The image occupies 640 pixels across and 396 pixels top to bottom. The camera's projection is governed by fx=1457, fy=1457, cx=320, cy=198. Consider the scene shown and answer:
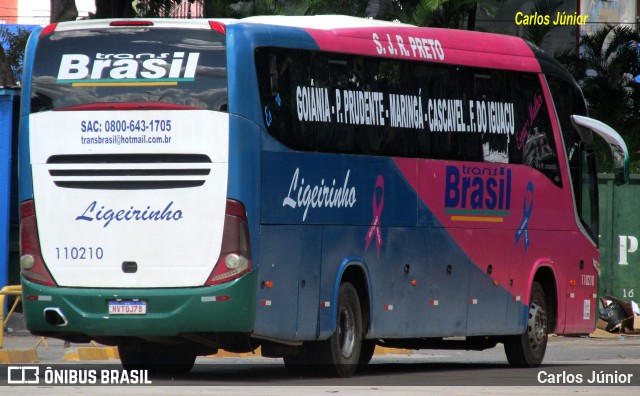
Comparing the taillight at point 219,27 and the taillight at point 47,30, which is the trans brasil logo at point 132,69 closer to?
the taillight at point 219,27

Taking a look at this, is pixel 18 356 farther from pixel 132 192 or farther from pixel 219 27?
pixel 219 27

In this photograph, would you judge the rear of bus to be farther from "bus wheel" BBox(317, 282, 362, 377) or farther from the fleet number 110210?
"bus wheel" BBox(317, 282, 362, 377)

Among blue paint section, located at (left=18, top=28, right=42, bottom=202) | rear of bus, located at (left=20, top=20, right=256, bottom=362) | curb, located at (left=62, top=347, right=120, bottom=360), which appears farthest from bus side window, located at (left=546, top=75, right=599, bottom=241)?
blue paint section, located at (left=18, top=28, right=42, bottom=202)

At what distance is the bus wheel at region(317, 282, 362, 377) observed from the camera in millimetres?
15125

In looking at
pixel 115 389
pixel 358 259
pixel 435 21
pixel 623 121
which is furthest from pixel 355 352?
pixel 623 121

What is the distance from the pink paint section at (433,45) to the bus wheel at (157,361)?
12.2 ft

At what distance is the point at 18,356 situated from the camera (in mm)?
17125

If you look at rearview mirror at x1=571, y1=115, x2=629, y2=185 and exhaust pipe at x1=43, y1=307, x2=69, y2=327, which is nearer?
exhaust pipe at x1=43, y1=307, x2=69, y2=327

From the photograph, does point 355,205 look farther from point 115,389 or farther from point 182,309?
point 115,389

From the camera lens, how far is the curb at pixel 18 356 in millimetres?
16938

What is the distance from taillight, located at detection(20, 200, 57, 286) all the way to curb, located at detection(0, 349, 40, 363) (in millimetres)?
3185

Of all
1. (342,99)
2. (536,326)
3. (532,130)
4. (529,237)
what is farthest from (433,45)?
(536,326)

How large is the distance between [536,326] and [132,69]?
293 inches

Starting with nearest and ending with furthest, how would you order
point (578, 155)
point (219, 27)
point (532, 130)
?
point (219, 27) → point (532, 130) → point (578, 155)
